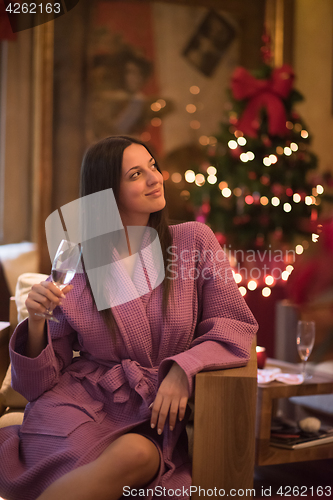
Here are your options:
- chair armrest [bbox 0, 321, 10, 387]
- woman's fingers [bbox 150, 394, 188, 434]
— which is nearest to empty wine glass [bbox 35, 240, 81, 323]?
woman's fingers [bbox 150, 394, 188, 434]

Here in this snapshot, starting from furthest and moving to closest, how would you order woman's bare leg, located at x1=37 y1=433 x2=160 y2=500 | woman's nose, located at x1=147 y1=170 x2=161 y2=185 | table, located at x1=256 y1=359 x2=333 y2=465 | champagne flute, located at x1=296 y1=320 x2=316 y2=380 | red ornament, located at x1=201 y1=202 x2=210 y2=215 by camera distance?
1. red ornament, located at x1=201 y1=202 x2=210 y2=215
2. champagne flute, located at x1=296 y1=320 x2=316 y2=380
3. table, located at x1=256 y1=359 x2=333 y2=465
4. woman's nose, located at x1=147 y1=170 x2=161 y2=185
5. woman's bare leg, located at x1=37 y1=433 x2=160 y2=500

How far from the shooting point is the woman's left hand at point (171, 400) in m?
1.08

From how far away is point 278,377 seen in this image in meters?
1.81

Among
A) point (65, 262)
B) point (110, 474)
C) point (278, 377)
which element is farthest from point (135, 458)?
point (278, 377)

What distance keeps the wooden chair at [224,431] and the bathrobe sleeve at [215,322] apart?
0.18 feet

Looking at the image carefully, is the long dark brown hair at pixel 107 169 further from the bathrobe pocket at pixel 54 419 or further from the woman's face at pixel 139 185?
the bathrobe pocket at pixel 54 419

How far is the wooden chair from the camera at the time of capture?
1.04 m

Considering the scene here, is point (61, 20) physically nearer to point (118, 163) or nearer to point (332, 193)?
point (332, 193)

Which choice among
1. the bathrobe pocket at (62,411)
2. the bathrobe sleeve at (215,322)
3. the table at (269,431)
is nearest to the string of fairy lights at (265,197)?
the table at (269,431)

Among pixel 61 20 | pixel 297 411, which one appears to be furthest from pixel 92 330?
pixel 61 20

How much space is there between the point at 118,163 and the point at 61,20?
2641mm

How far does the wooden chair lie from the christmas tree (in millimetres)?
2014

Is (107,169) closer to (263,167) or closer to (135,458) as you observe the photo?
(135,458)

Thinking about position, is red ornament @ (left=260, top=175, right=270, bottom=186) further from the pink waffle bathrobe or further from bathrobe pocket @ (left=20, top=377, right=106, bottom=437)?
bathrobe pocket @ (left=20, top=377, right=106, bottom=437)
